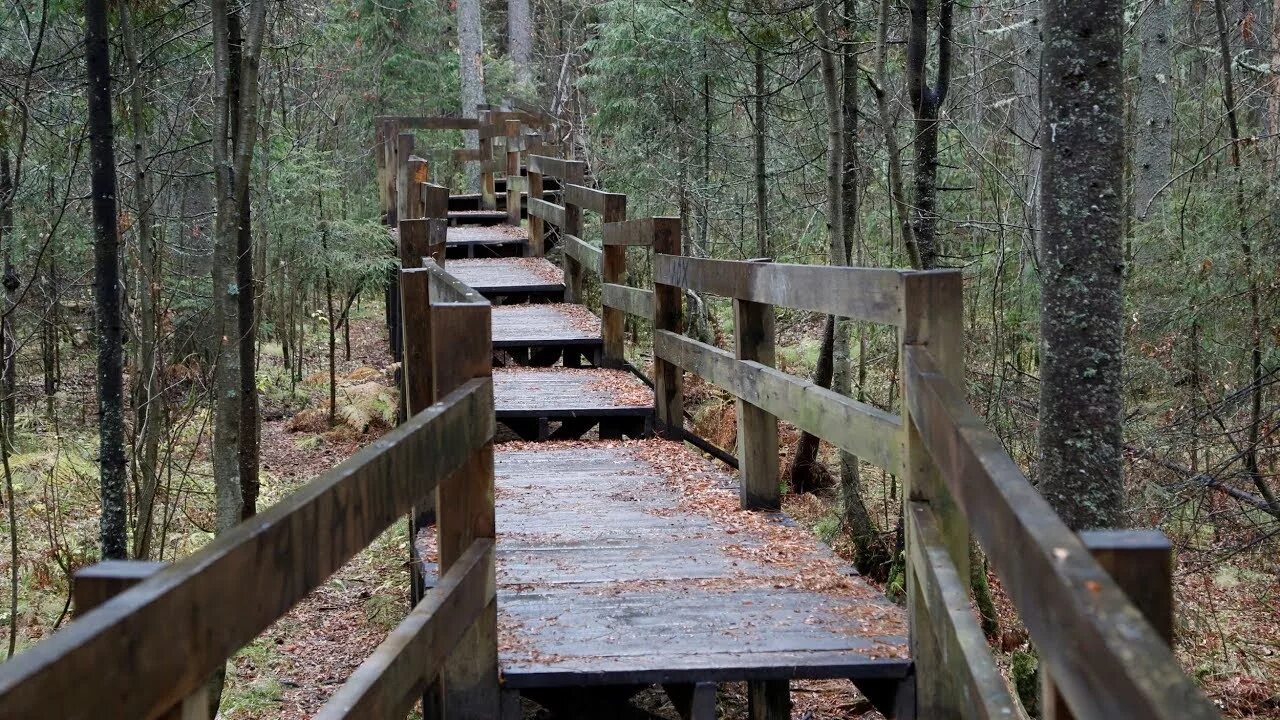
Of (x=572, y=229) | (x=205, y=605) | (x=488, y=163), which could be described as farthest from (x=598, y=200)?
(x=488, y=163)

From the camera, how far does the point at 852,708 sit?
665 cm

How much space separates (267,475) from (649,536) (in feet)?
27.2

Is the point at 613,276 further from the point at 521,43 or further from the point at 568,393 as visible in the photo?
the point at 521,43

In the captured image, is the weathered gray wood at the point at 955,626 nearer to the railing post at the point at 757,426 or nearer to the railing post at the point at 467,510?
the railing post at the point at 467,510

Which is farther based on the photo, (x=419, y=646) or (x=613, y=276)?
(x=613, y=276)

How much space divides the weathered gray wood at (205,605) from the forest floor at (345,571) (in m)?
2.46

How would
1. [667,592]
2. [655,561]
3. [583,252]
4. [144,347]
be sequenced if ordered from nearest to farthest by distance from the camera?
[667,592] < [655,561] < [144,347] < [583,252]

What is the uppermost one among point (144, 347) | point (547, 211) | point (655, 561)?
point (547, 211)

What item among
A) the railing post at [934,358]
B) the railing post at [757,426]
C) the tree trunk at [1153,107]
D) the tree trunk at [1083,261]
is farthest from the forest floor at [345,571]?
the tree trunk at [1153,107]

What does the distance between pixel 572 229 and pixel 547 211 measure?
5.64ft

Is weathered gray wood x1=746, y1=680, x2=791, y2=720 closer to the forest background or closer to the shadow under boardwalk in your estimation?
the shadow under boardwalk

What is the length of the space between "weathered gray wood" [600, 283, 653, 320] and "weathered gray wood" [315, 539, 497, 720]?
4.40 m

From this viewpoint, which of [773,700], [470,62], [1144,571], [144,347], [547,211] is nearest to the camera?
[1144,571]

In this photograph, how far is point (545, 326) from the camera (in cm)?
1102
